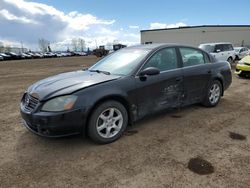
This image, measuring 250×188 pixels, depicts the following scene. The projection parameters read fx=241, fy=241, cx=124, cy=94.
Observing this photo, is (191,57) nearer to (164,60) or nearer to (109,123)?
(164,60)

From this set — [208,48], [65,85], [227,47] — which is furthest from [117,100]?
[227,47]

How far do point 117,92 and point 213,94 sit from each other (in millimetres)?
2886

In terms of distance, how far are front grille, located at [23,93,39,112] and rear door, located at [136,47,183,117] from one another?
1590 millimetres

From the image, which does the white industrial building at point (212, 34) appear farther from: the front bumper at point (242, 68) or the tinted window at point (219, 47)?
the front bumper at point (242, 68)

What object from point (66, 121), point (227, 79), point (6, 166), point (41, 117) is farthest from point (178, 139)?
point (227, 79)

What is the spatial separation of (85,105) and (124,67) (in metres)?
1.16

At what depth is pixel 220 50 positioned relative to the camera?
15.6 meters

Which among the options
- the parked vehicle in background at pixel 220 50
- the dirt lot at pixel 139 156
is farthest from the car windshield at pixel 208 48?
the dirt lot at pixel 139 156

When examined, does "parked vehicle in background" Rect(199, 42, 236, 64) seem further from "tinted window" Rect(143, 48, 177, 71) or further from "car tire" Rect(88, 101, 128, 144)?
"car tire" Rect(88, 101, 128, 144)

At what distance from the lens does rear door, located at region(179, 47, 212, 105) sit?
4818 mm

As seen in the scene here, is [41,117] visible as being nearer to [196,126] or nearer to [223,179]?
[223,179]

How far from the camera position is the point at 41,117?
10.8 ft

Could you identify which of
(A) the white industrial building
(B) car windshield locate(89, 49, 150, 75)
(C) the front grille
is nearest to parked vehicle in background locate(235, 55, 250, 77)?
(B) car windshield locate(89, 49, 150, 75)

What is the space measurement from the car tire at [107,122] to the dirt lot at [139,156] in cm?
13
